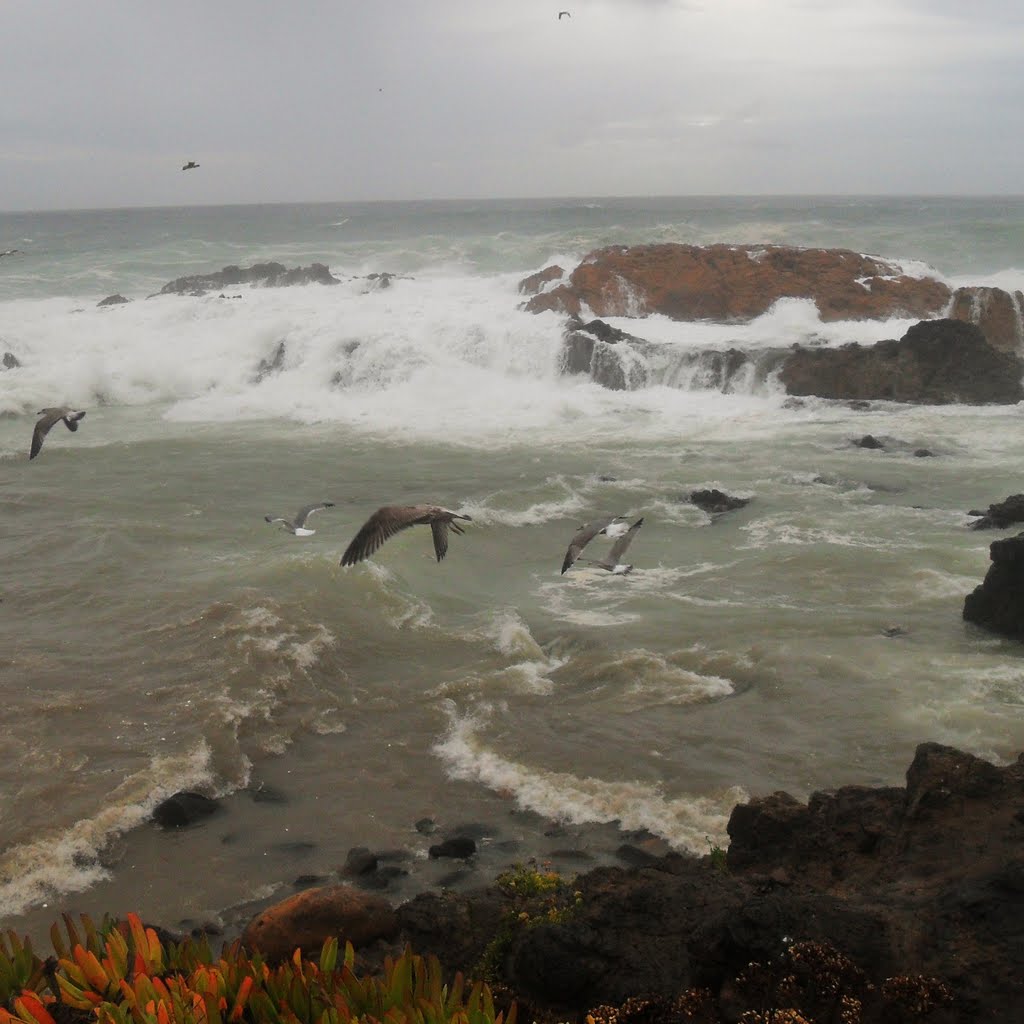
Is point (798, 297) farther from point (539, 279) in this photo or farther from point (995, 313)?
point (539, 279)

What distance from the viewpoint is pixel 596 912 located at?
532 cm

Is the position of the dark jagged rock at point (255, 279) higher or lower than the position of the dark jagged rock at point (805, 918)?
higher

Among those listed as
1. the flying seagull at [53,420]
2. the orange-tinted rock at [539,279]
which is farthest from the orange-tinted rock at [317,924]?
the orange-tinted rock at [539,279]

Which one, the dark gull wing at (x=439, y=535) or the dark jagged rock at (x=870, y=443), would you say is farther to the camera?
the dark jagged rock at (x=870, y=443)

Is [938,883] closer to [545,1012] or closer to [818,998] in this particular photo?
[818,998]

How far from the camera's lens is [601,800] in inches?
339

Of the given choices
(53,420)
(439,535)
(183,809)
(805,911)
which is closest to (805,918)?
(805,911)

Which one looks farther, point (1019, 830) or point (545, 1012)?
point (1019, 830)

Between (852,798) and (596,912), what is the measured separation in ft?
6.56

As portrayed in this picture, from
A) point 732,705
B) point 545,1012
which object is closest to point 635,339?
point 732,705

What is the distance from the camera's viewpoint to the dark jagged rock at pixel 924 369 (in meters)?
25.0

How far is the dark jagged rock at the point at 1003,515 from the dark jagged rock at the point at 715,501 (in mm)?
3472

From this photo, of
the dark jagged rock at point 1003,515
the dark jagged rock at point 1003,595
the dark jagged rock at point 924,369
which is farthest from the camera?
the dark jagged rock at point 924,369

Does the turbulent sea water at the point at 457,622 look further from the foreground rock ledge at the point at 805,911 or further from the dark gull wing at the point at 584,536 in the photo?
the dark gull wing at the point at 584,536
